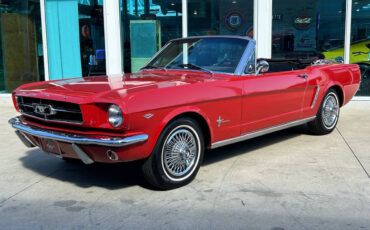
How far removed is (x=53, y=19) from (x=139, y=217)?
28.6 ft

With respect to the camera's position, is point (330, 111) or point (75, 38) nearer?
point (330, 111)

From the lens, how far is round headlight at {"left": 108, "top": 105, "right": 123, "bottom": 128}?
11.9 feet

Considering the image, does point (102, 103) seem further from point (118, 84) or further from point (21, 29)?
point (21, 29)

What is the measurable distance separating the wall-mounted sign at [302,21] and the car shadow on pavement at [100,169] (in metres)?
4.73

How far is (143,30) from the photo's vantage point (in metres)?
10.8

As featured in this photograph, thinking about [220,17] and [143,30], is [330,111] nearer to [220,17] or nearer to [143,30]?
[220,17]

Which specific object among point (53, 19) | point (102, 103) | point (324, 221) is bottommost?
point (324, 221)

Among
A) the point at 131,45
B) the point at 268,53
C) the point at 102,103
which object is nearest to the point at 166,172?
the point at 102,103

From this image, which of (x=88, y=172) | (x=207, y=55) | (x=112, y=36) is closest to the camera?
(x=88, y=172)

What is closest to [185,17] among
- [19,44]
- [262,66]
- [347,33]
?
[347,33]

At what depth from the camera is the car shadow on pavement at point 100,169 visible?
4.37m

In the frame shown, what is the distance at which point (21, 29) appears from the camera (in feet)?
37.1

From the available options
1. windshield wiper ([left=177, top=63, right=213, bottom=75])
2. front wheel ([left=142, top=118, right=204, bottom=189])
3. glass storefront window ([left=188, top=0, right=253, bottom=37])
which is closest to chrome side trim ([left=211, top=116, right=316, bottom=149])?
front wheel ([left=142, top=118, right=204, bottom=189])

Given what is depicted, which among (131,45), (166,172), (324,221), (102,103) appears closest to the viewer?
(324,221)
